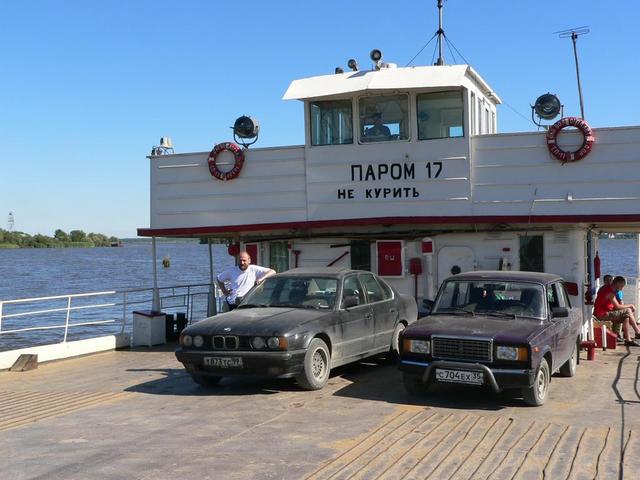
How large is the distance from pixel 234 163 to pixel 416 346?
7.16 m

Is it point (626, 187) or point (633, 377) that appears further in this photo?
point (626, 187)

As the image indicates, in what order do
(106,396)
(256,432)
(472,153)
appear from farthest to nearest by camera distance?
(472,153) → (106,396) → (256,432)

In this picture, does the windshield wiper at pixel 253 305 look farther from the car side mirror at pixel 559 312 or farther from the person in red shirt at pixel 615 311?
the person in red shirt at pixel 615 311

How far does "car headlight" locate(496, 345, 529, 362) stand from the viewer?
26.4ft

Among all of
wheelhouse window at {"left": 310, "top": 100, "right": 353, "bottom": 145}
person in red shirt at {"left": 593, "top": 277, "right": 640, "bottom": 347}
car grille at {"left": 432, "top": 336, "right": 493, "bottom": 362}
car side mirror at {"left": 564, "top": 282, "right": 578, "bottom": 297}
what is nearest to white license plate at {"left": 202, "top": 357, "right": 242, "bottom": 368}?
car grille at {"left": 432, "top": 336, "right": 493, "bottom": 362}

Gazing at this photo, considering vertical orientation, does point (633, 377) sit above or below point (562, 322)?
below

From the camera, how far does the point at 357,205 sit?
13945 mm

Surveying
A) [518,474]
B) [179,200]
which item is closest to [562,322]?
[518,474]

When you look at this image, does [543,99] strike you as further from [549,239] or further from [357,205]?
[357,205]

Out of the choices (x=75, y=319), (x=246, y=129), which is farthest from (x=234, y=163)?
(x=75, y=319)

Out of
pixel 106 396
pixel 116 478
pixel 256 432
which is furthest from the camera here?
pixel 106 396

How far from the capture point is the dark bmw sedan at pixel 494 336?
8094 mm

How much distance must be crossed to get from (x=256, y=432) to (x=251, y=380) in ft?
9.93

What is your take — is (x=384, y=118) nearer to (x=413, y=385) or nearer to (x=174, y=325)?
(x=174, y=325)
